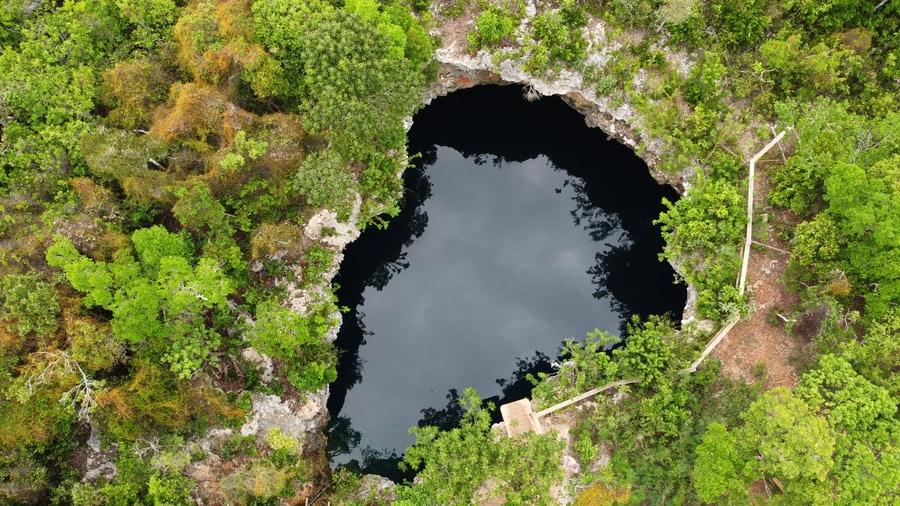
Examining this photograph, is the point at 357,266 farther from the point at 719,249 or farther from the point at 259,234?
the point at 719,249

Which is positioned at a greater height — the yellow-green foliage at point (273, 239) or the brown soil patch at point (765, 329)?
the yellow-green foliage at point (273, 239)

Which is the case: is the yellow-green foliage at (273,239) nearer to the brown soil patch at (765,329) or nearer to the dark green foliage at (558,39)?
the dark green foliage at (558,39)

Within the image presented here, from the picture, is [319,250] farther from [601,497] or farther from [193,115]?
[601,497]

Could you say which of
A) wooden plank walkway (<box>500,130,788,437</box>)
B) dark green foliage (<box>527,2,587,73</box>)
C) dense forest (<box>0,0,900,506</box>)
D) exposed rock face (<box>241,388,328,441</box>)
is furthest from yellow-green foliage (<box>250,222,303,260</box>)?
dark green foliage (<box>527,2,587,73</box>)

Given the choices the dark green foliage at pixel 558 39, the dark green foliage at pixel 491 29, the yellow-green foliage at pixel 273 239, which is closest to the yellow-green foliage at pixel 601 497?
the yellow-green foliage at pixel 273 239

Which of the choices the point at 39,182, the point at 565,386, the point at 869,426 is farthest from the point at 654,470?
the point at 39,182

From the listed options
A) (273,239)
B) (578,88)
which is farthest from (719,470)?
(273,239)
